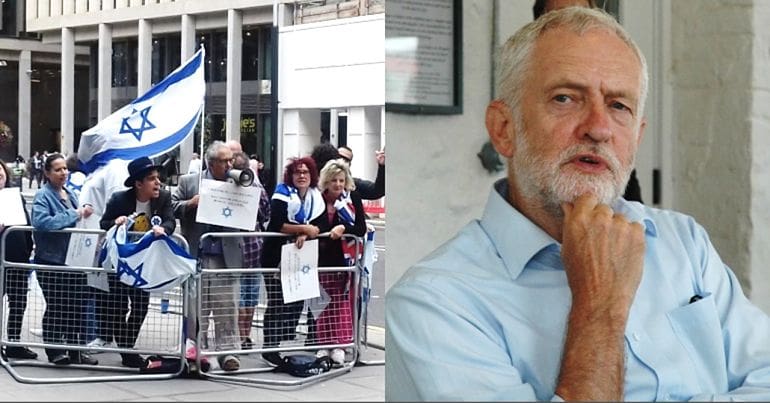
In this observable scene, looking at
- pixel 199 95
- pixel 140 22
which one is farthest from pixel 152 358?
pixel 140 22

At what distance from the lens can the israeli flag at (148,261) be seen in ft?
11.5

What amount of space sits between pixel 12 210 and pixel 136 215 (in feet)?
1.43

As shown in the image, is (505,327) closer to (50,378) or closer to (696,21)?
(696,21)

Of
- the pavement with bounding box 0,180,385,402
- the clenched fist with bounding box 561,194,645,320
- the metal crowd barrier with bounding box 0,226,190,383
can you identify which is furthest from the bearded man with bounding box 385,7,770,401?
the metal crowd barrier with bounding box 0,226,190,383

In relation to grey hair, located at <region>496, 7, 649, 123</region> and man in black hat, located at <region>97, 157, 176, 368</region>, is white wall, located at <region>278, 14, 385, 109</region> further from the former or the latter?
man in black hat, located at <region>97, 157, 176, 368</region>

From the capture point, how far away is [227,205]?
12.0ft

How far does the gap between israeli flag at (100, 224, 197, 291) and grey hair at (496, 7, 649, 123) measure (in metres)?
2.46

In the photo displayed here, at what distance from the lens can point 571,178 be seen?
3.59ft

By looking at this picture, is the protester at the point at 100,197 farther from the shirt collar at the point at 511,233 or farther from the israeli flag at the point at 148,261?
the shirt collar at the point at 511,233

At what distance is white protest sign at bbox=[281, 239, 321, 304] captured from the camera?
3603 mm

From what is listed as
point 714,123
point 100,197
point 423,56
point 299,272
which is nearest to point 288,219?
point 299,272

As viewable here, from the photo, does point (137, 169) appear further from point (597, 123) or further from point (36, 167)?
point (597, 123)

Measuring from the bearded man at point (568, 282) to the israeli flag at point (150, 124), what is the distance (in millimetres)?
2182

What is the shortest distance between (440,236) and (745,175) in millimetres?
572
